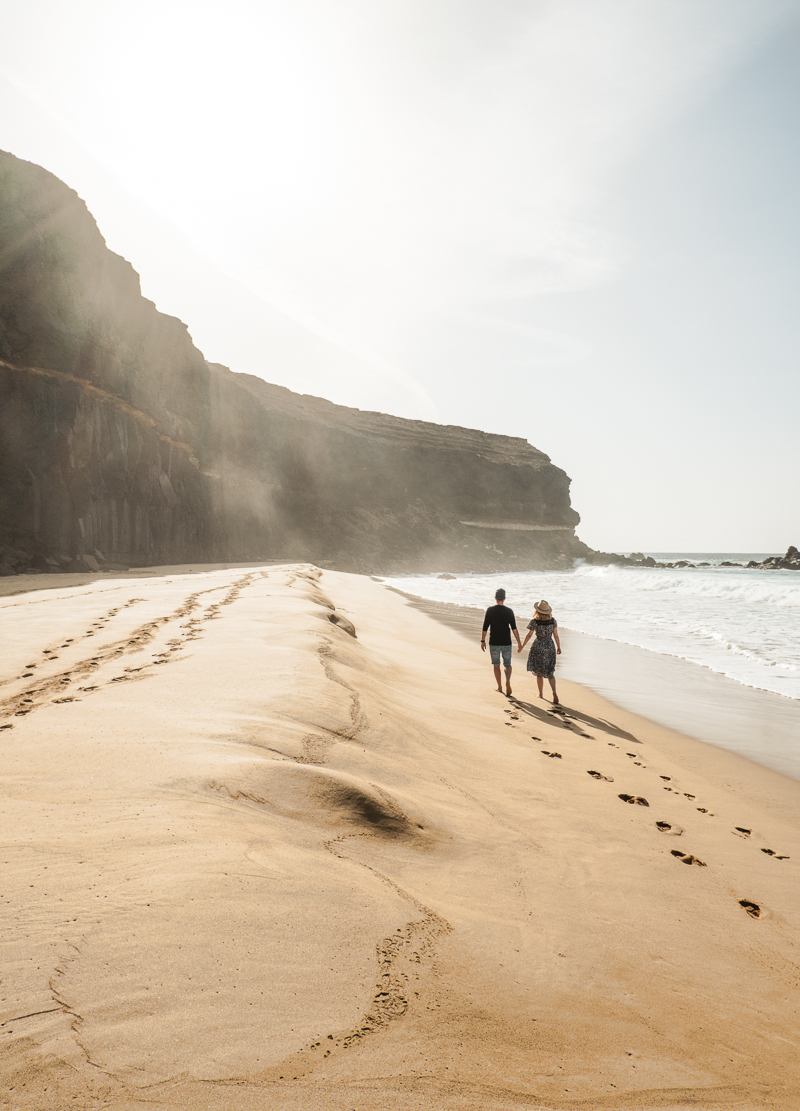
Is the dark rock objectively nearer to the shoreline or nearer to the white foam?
the white foam

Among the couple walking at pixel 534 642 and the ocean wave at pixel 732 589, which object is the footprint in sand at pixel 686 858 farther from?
the ocean wave at pixel 732 589

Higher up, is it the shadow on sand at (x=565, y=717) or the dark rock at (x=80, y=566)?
the dark rock at (x=80, y=566)

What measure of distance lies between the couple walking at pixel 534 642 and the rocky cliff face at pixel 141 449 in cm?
2179

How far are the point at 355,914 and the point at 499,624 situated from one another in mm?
6915

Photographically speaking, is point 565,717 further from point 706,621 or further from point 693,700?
point 706,621

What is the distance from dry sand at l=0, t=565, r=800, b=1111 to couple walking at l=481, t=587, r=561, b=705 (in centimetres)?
307

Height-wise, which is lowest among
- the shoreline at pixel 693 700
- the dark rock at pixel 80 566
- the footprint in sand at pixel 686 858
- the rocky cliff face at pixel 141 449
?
the shoreline at pixel 693 700

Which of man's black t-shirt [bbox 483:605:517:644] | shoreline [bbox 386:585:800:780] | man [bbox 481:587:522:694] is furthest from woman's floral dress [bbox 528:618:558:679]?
shoreline [bbox 386:585:800:780]

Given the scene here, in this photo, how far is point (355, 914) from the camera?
226 cm

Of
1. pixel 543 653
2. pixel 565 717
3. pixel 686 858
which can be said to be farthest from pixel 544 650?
pixel 686 858

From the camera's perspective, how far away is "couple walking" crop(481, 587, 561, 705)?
8.34 meters

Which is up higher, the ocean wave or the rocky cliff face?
the rocky cliff face

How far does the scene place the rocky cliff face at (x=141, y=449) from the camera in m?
25.2

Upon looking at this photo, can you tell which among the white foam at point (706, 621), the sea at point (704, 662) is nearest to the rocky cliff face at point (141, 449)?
the white foam at point (706, 621)
